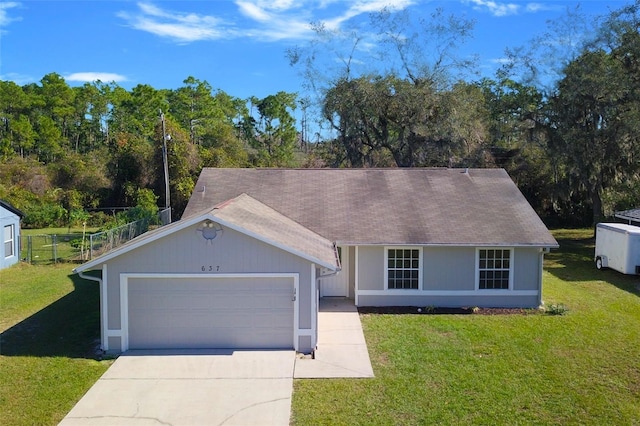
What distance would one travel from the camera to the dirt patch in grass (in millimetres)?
14391

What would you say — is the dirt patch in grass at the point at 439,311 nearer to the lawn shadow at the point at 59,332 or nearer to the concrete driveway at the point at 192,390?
the concrete driveway at the point at 192,390

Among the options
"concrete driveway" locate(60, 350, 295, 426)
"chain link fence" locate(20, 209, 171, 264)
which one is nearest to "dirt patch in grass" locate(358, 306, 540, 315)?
"concrete driveway" locate(60, 350, 295, 426)

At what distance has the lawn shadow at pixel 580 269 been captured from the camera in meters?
18.4

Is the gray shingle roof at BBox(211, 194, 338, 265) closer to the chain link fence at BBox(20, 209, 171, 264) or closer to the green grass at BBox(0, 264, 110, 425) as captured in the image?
the green grass at BBox(0, 264, 110, 425)

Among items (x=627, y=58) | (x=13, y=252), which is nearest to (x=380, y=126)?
(x=627, y=58)

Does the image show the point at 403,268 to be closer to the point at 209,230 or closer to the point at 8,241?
the point at 209,230

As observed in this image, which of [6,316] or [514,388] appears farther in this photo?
[6,316]

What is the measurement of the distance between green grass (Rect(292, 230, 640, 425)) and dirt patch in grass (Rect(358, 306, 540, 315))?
399 mm

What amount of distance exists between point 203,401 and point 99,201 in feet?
110

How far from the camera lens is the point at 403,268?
49.3 feet

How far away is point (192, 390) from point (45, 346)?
176 inches

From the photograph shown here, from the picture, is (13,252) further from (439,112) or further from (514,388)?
(439,112)

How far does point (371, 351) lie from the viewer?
1129cm

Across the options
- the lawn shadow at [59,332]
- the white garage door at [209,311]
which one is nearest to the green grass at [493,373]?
the white garage door at [209,311]
